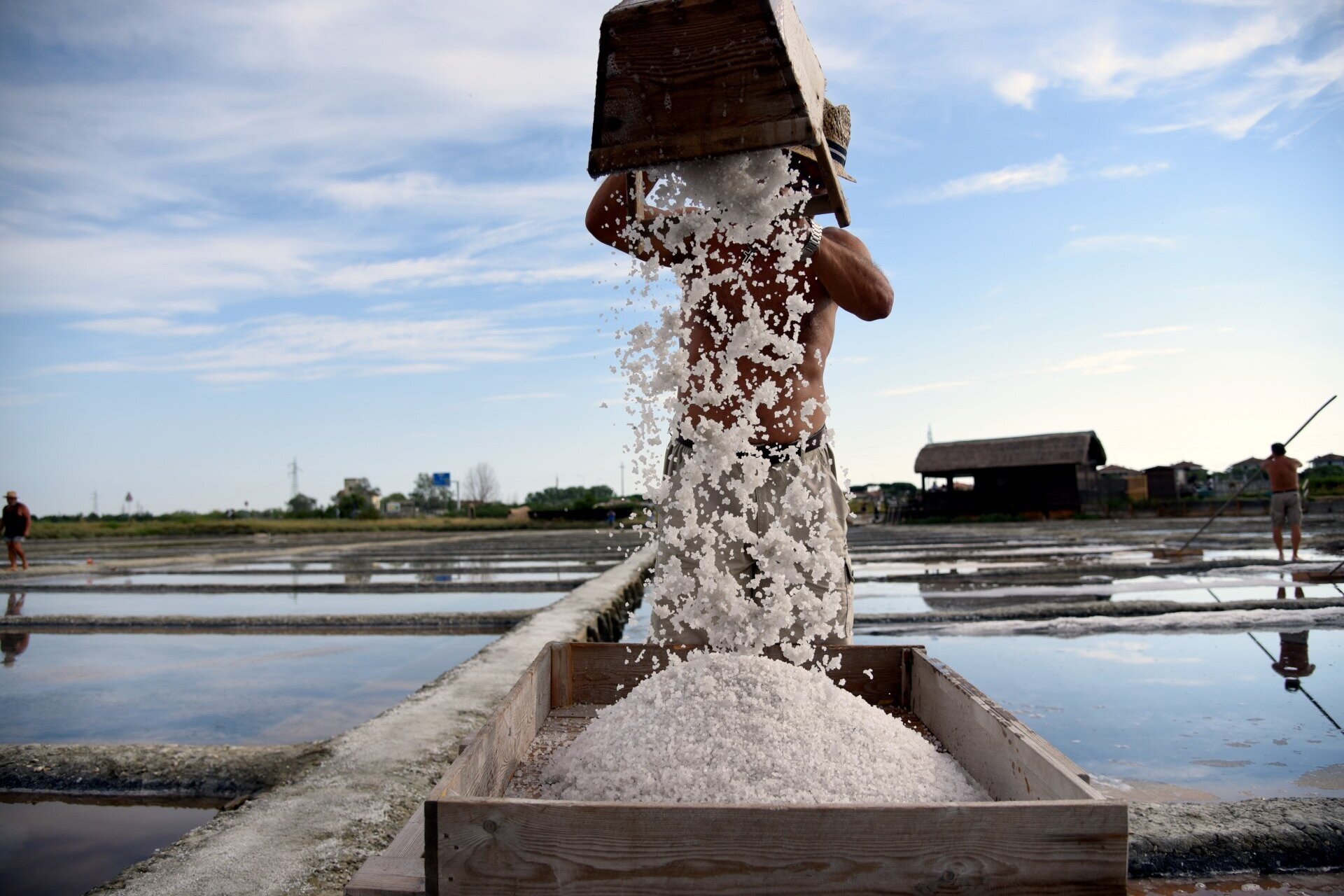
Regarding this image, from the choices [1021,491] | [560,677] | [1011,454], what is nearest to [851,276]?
[560,677]

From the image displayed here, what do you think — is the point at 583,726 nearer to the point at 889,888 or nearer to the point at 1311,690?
the point at 889,888

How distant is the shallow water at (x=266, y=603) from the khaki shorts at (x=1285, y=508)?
7.08 meters

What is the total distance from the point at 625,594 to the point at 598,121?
517 centimetres

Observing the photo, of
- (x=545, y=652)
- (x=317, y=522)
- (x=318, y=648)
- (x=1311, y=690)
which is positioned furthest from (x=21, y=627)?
(x=317, y=522)

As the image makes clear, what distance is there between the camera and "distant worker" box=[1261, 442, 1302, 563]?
334 inches

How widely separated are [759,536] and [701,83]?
0.94 metres

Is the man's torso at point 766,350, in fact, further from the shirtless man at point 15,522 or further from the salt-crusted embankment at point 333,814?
the shirtless man at point 15,522

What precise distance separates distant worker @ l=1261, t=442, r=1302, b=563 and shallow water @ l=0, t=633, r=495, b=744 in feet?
26.0

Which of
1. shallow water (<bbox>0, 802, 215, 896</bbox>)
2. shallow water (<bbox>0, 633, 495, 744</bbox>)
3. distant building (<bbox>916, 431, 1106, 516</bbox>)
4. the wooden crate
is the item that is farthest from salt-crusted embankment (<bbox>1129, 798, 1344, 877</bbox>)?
distant building (<bbox>916, 431, 1106, 516</bbox>)

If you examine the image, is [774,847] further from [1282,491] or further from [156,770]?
[1282,491]

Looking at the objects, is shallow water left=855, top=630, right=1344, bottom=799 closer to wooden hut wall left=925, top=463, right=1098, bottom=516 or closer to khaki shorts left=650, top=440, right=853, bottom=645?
khaki shorts left=650, top=440, right=853, bottom=645

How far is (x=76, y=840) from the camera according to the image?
2.06 m

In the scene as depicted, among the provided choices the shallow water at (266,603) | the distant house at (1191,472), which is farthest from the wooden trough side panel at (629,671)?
the distant house at (1191,472)

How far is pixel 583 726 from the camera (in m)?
1.81
